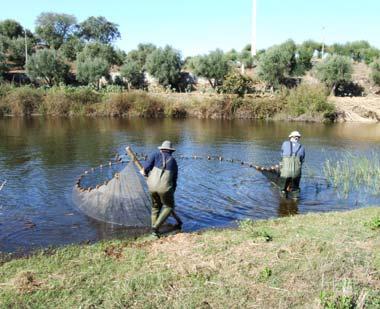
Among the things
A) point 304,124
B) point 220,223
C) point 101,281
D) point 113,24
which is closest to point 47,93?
point 304,124

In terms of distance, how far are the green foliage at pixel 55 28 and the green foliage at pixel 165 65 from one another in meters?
31.2

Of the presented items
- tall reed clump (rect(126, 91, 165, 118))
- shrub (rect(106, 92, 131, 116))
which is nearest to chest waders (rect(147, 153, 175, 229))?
tall reed clump (rect(126, 91, 165, 118))

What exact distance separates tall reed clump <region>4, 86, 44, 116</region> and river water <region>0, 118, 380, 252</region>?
9990 millimetres

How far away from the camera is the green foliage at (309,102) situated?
144ft

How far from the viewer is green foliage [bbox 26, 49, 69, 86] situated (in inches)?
2259

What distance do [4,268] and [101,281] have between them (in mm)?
1888

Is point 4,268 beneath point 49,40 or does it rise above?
beneath

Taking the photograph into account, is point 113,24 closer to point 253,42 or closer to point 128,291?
point 253,42

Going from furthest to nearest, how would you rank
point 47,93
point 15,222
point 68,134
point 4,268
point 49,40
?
point 49,40 → point 47,93 → point 68,134 → point 15,222 → point 4,268

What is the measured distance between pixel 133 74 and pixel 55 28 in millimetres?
33578

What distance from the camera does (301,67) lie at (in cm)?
6206

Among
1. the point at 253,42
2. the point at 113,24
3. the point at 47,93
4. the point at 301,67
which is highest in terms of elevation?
the point at 113,24

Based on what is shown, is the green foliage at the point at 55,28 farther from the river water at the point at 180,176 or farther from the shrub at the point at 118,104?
the river water at the point at 180,176

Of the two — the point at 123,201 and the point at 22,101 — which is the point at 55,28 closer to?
the point at 22,101
